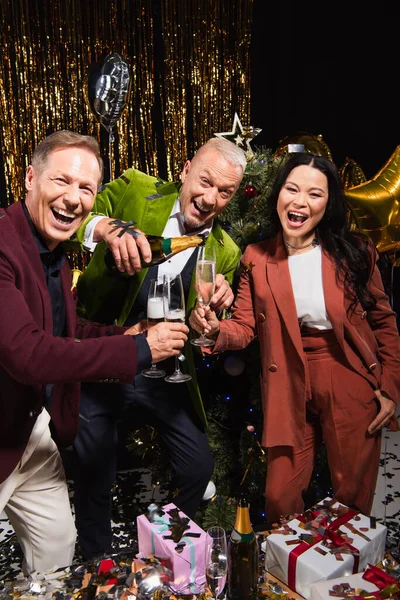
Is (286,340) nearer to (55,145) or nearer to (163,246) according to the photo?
(163,246)

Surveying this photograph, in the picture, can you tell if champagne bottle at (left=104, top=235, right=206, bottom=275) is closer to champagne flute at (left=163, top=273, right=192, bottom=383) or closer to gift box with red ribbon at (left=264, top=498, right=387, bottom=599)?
champagne flute at (left=163, top=273, right=192, bottom=383)

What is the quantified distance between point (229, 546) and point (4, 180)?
3196mm

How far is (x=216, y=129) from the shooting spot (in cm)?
436

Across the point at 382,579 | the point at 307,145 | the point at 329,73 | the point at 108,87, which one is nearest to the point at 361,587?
the point at 382,579

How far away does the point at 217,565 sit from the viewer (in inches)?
57.9

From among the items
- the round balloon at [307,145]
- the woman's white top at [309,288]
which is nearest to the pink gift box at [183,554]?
the woman's white top at [309,288]

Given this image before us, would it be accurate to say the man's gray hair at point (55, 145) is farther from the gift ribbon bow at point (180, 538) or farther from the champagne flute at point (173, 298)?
the gift ribbon bow at point (180, 538)

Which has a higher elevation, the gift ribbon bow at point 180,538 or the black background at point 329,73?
the black background at point 329,73

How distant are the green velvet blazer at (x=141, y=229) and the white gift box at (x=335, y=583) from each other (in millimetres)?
1099

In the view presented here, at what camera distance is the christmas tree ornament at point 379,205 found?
2744mm

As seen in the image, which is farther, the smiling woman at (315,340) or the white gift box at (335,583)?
the smiling woman at (315,340)

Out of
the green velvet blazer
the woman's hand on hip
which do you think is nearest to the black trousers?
the green velvet blazer

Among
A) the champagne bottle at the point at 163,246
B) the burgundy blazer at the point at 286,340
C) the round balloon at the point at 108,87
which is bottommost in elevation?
the burgundy blazer at the point at 286,340

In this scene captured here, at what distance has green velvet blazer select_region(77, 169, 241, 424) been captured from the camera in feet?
7.97
